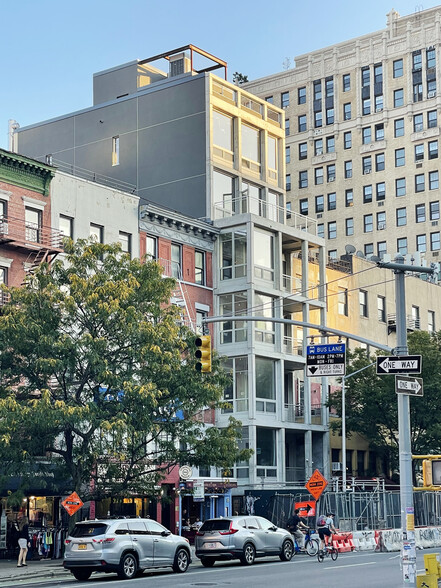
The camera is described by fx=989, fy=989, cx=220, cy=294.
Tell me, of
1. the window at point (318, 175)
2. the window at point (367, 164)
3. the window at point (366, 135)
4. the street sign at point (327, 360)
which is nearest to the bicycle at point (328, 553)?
the street sign at point (327, 360)

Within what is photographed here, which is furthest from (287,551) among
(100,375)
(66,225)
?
(66,225)

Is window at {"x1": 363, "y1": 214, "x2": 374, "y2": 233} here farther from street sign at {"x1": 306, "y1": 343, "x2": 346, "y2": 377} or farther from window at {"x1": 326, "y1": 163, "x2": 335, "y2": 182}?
street sign at {"x1": 306, "y1": 343, "x2": 346, "y2": 377}

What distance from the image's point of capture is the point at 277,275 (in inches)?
2080

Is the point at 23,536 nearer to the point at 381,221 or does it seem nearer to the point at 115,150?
the point at 115,150

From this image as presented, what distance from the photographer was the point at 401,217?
92.6 meters

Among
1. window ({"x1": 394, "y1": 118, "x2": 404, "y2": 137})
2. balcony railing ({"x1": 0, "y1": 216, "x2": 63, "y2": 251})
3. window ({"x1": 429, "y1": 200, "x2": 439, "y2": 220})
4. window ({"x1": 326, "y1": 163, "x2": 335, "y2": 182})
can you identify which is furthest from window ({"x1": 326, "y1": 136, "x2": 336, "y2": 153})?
balcony railing ({"x1": 0, "y1": 216, "x2": 63, "y2": 251})

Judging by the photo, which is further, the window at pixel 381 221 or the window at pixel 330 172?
the window at pixel 330 172

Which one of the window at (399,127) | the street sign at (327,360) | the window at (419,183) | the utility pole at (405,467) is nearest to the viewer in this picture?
the utility pole at (405,467)

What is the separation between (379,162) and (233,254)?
4555 cm

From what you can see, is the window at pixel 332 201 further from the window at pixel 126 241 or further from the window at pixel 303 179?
the window at pixel 126 241

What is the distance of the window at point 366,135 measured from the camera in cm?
9488

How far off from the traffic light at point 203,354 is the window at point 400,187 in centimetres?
7037

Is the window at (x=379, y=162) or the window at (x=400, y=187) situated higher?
the window at (x=379, y=162)

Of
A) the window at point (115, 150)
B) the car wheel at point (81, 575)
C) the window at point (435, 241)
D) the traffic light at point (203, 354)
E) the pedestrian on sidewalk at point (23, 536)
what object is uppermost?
the window at point (435, 241)
